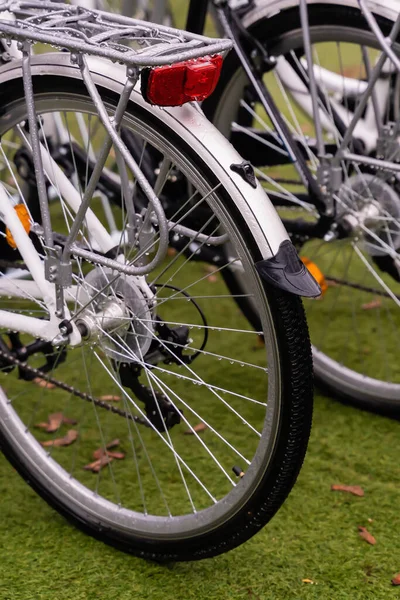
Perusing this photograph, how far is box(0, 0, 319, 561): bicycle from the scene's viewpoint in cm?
177

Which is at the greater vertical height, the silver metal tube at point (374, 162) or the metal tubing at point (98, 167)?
the metal tubing at point (98, 167)

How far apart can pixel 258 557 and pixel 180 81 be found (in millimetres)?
1161

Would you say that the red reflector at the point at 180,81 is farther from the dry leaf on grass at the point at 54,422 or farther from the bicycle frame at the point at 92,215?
the dry leaf on grass at the point at 54,422

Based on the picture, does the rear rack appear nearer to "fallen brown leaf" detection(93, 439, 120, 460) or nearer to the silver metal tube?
the silver metal tube

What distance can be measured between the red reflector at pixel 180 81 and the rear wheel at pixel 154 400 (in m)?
0.10

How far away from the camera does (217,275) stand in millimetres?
3873

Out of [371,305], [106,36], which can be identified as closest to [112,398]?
[371,305]

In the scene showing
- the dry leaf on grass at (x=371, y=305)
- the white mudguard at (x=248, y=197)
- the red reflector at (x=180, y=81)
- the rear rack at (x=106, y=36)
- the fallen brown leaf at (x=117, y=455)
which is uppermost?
the rear rack at (x=106, y=36)

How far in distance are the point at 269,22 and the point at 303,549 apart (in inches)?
56.6

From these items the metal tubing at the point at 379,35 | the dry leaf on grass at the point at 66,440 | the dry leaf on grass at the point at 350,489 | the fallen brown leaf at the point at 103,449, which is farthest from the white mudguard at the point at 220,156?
the dry leaf on grass at the point at 66,440

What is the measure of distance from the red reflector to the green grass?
43.5 inches

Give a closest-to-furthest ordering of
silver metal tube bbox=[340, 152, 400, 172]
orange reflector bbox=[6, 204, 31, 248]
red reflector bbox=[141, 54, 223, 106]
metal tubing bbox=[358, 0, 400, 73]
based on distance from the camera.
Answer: red reflector bbox=[141, 54, 223, 106] < orange reflector bbox=[6, 204, 31, 248] < metal tubing bbox=[358, 0, 400, 73] < silver metal tube bbox=[340, 152, 400, 172]


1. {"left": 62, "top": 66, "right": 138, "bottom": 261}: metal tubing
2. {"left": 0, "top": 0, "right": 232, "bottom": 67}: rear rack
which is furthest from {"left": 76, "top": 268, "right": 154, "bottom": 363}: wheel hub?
{"left": 0, "top": 0, "right": 232, "bottom": 67}: rear rack

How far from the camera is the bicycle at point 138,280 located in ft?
5.80
